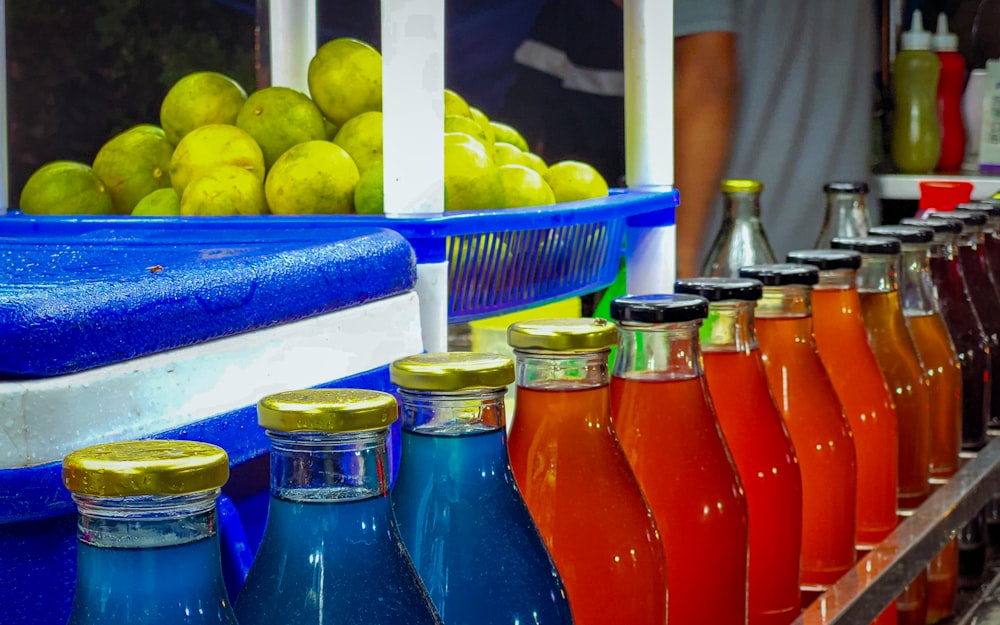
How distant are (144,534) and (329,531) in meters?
0.06

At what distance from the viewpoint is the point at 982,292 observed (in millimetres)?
1276

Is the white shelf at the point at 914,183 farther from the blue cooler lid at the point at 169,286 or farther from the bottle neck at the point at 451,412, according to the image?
Result: the bottle neck at the point at 451,412

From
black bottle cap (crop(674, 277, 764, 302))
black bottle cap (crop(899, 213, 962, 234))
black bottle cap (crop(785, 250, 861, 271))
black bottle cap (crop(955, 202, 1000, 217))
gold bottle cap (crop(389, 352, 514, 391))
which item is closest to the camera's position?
gold bottle cap (crop(389, 352, 514, 391))

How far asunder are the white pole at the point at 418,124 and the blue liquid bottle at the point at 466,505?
0.44m

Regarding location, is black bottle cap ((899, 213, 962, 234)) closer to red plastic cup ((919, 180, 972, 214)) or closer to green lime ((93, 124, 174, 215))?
red plastic cup ((919, 180, 972, 214))

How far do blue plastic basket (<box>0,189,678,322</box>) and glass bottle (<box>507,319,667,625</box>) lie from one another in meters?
0.34

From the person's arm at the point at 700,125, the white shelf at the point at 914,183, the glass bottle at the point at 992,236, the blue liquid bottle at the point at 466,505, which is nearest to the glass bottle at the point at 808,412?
the blue liquid bottle at the point at 466,505

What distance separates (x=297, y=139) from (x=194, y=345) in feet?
1.94

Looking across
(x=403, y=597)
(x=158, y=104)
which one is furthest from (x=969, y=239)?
(x=158, y=104)

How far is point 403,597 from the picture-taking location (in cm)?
38

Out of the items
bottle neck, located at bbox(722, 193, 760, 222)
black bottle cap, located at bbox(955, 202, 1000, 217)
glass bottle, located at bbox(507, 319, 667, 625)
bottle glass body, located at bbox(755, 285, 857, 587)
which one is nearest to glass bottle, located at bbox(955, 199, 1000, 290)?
black bottle cap, located at bbox(955, 202, 1000, 217)

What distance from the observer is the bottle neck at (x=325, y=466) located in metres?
0.37

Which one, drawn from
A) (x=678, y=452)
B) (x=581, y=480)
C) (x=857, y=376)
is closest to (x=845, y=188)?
(x=857, y=376)

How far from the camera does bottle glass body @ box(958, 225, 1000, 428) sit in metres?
1.27
